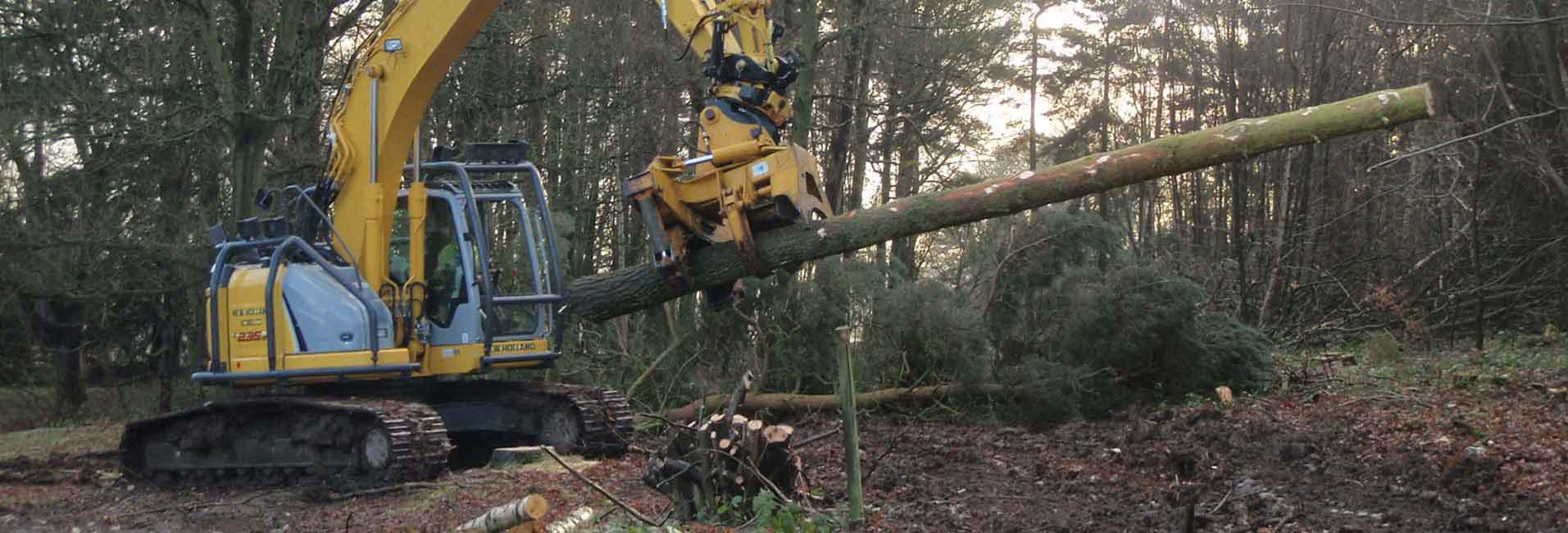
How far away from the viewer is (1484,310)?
1440 centimetres

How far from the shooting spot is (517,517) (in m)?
5.64

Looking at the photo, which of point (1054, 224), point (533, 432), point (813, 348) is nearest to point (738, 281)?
point (533, 432)

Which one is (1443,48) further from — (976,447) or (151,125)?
(151,125)

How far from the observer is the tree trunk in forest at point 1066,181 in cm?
699

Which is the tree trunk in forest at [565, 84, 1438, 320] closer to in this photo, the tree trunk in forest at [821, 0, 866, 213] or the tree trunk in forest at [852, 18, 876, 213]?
the tree trunk in forest at [852, 18, 876, 213]

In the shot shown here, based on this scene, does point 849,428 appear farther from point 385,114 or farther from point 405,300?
point 385,114

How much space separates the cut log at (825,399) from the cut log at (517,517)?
5.71 meters

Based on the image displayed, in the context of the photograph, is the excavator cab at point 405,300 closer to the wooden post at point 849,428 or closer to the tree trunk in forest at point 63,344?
the wooden post at point 849,428

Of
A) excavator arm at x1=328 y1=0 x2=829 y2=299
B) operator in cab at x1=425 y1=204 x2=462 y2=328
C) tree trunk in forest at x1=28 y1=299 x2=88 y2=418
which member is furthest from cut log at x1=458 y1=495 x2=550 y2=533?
tree trunk in forest at x1=28 y1=299 x2=88 y2=418

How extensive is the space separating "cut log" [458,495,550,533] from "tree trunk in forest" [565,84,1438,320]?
105 inches

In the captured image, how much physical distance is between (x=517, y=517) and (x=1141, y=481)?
382 cm

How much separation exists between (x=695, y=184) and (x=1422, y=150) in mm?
4288

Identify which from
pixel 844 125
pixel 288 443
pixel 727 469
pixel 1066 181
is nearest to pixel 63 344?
pixel 288 443

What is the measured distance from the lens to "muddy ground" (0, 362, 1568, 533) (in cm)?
646
